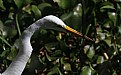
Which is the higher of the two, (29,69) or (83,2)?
(83,2)

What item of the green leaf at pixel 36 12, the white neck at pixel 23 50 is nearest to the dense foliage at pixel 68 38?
the green leaf at pixel 36 12

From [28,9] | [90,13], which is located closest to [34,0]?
[28,9]

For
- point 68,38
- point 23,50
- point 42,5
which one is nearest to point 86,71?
point 68,38

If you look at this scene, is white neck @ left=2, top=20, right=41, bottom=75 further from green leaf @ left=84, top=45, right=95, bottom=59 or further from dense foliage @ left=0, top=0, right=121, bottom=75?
green leaf @ left=84, top=45, right=95, bottom=59

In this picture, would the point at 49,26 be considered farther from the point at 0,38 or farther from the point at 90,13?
the point at 90,13

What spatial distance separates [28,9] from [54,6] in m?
0.24

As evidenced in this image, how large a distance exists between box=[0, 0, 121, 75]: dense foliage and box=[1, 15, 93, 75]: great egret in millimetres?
404

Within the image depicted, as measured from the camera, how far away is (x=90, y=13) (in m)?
3.77

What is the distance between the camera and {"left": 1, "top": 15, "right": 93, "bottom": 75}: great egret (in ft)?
8.78

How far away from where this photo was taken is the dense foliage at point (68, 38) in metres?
3.42

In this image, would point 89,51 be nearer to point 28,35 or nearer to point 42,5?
point 42,5

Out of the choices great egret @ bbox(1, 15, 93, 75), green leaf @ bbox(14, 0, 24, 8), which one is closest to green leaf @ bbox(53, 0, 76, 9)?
green leaf @ bbox(14, 0, 24, 8)

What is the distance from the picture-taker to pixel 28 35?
2734 millimetres

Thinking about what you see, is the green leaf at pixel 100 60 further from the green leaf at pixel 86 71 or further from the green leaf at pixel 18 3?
the green leaf at pixel 18 3
